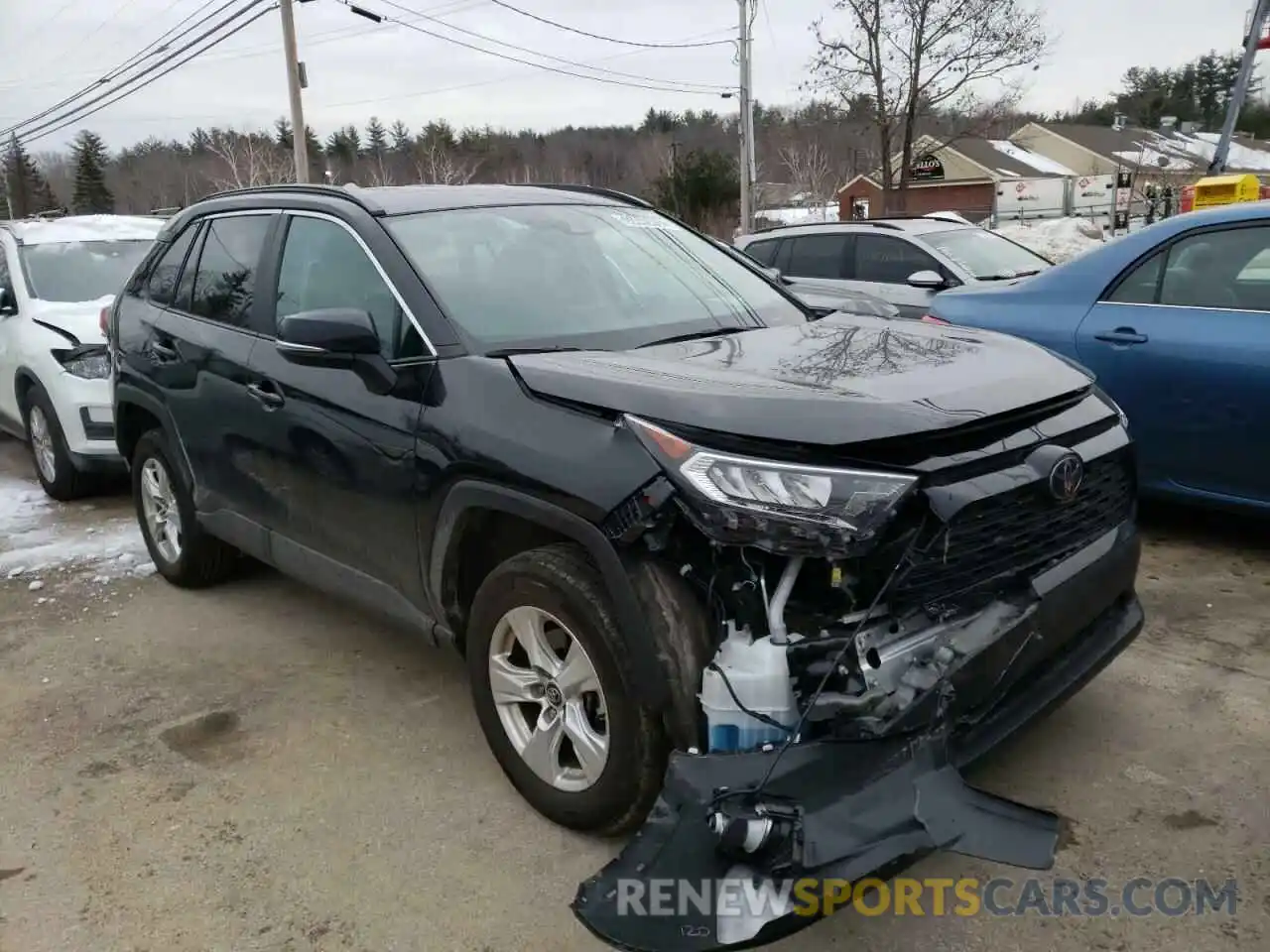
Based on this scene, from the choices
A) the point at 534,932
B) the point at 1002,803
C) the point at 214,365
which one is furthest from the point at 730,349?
the point at 214,365

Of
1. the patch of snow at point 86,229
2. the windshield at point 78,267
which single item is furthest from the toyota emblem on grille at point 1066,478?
the patch of snow at point 86,229

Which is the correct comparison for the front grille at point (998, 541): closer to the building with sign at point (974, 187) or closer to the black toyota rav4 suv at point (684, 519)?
the black toyota rav4 suv at point (684, 519)

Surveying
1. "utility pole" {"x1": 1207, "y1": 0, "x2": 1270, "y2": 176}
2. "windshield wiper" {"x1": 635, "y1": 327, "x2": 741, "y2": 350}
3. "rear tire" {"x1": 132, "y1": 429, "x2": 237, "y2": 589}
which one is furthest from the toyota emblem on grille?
"utility pole" {"x1": 1207, "y1": 0, "x2": 1270, "y2": 176}

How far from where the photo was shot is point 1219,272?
4.74 m

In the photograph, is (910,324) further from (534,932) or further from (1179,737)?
(534,932)

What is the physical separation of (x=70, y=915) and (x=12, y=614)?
275cm

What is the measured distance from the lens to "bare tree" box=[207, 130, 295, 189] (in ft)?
167

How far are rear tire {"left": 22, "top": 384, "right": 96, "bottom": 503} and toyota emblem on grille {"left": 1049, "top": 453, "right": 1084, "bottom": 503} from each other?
6165mm

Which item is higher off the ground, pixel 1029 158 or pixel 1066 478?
pixel 1029 158

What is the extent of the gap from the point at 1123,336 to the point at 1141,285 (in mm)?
310

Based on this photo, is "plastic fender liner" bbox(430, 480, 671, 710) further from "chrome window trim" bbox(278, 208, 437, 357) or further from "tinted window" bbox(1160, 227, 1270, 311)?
"tinted window" bbox(1160, 227, 1270, 311)

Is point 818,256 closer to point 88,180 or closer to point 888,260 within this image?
point 888,260

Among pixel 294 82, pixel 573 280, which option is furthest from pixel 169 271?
pixel 294 82

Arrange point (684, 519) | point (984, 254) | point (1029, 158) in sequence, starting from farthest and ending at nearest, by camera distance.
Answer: point (1029, 158), point (984, 254), point (684, 519)
